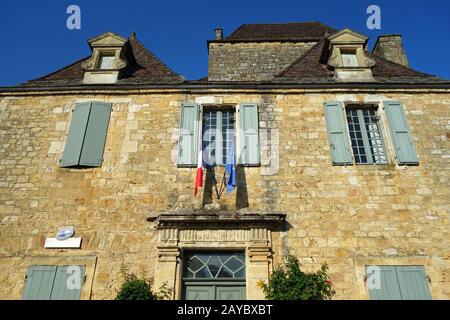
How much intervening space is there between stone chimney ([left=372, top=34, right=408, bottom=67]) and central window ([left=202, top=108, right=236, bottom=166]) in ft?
16.6

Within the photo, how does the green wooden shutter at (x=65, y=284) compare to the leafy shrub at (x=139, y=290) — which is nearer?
the leafy shrub at (x=139, y=290)

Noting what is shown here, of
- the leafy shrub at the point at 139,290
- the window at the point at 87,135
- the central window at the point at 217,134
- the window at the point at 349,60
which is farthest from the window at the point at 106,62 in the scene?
the window at the point at 349,60

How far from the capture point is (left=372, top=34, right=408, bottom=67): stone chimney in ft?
34.3

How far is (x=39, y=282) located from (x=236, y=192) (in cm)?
325

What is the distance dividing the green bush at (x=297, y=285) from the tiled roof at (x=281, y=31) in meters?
8.11

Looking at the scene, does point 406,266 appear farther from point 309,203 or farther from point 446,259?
point 309,203

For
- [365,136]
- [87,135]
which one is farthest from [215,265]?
[365,136]

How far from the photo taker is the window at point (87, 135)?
713 cm

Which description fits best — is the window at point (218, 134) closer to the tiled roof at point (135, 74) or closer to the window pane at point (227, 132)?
the window pane at point (227, 132)

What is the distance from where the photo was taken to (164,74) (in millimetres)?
8938

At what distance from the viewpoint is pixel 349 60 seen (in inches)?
348

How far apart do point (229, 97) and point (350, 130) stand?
92.7 inches
